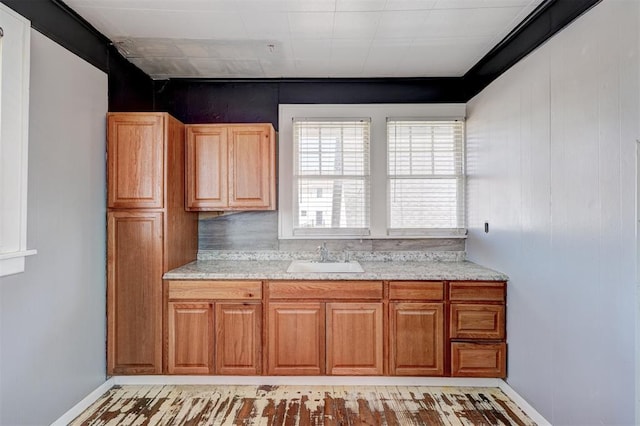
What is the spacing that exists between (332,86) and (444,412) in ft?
9.23

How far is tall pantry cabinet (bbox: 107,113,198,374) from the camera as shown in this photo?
8.70ft

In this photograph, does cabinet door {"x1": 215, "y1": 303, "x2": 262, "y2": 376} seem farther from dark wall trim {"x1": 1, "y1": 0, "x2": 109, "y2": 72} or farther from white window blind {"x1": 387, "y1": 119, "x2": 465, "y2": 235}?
Result: dark wall trim {"x1": 1, "y1": 0, "x2": 109, "y2": 72}

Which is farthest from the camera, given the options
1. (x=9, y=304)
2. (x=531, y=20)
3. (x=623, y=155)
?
(x=531, y=20)

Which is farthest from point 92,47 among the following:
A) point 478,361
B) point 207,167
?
point 478,361

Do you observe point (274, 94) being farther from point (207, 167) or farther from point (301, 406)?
point (301, 406)

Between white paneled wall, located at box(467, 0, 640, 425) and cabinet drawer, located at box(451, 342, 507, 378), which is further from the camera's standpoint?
cabinet drawer, located at box(451, 342, 507, 378)

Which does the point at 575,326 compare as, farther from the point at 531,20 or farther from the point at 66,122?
the point at 66,122

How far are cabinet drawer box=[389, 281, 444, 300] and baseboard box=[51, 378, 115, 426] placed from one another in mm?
2230

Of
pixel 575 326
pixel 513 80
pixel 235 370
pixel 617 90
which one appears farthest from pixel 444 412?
pixel 513 80

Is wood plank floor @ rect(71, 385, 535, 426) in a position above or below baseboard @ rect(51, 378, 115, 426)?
below

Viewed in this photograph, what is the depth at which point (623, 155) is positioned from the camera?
1.63m

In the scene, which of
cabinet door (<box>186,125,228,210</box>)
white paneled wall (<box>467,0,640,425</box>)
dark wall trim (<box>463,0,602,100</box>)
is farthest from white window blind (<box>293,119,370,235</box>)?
white paneled wall (<box>467,0,640,425</box>)

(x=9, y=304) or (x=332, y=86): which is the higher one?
(x=332, y=86)

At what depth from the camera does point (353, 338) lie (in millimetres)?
2713
